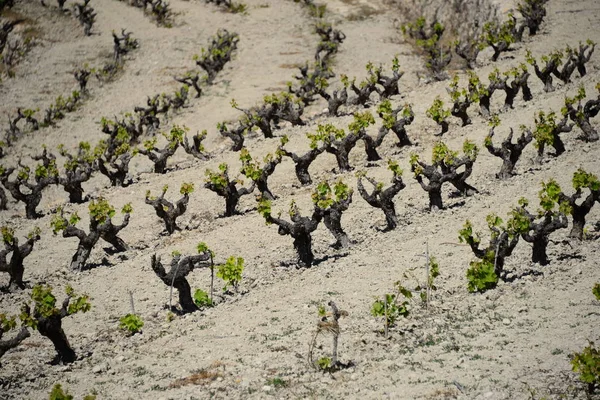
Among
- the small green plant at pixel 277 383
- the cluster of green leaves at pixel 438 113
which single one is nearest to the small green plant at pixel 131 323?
the small green plant at pixel 277 383

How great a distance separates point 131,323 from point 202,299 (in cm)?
174

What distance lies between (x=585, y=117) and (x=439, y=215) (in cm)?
678

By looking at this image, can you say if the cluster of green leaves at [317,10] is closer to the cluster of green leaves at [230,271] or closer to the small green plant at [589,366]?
the cluster of green leaves at [230,271]

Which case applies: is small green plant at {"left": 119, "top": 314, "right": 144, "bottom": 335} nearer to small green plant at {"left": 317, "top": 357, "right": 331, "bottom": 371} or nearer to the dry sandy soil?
the dry sandy soil

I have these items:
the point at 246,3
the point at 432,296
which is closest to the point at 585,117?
the point at 432,296

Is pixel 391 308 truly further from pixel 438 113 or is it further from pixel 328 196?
pixel 438 113

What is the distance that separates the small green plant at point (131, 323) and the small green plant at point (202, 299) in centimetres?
141

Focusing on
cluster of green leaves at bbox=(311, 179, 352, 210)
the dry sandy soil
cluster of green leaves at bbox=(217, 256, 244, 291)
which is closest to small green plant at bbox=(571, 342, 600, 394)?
the dry sandy soil

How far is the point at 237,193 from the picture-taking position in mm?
20734

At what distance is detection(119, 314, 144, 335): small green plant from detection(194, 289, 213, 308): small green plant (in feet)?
4.63

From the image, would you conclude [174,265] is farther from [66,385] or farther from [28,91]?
[28,91]

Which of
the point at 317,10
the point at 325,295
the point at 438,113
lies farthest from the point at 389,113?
the point at 317,10

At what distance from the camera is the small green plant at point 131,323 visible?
14250mm

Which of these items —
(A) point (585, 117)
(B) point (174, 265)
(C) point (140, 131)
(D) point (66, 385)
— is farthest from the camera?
(C) point (140, 131)
